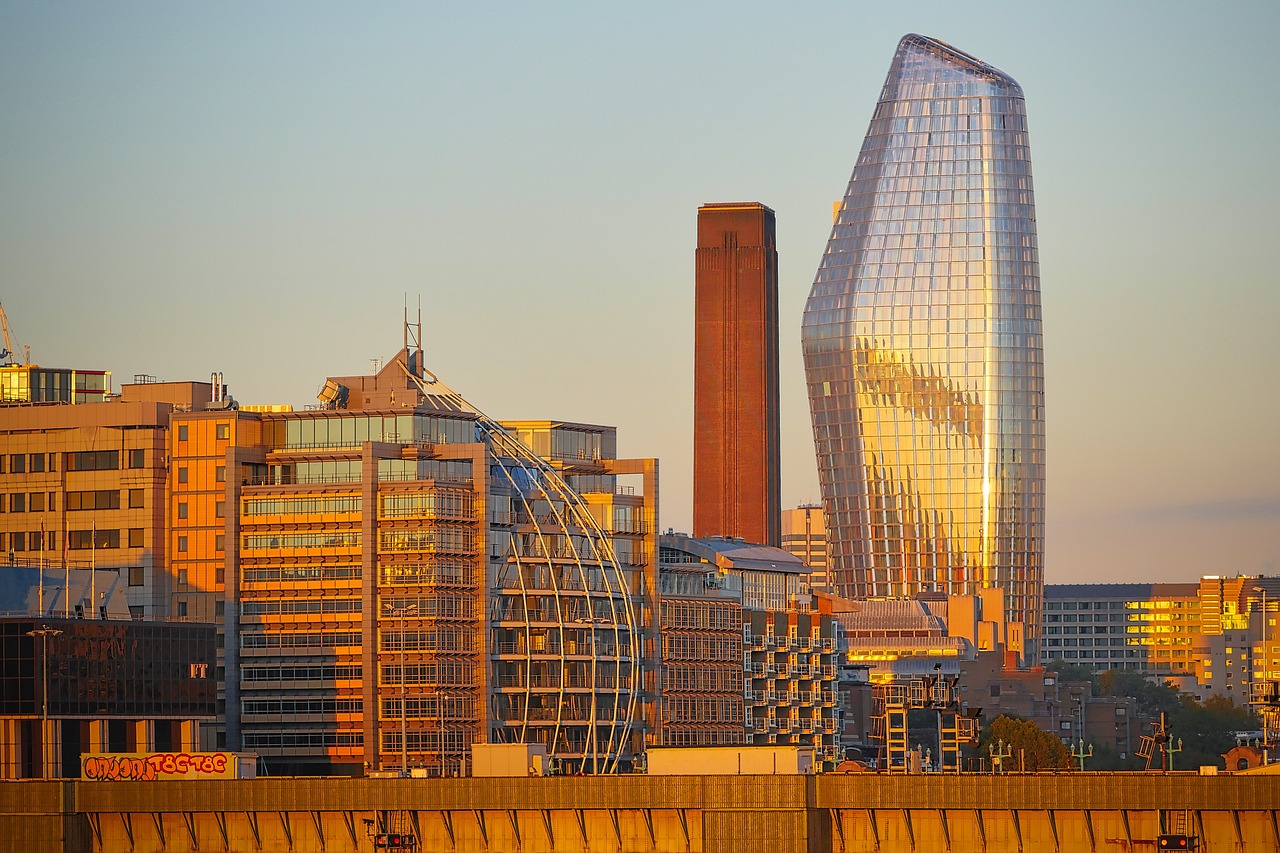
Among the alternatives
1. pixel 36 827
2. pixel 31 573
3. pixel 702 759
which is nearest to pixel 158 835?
pixel 36 827

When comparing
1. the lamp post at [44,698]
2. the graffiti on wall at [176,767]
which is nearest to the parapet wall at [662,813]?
the graffiti on wall at [176,767]

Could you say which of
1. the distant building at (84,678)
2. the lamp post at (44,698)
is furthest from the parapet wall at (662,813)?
the lamp post at (44,698)

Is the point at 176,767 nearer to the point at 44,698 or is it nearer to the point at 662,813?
the point at 44,698

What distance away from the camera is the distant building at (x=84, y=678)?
165 m

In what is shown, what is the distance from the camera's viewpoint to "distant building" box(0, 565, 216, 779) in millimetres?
165375

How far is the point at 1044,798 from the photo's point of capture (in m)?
120

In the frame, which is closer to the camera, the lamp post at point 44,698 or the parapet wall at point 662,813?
the parapet wall at point 662,813

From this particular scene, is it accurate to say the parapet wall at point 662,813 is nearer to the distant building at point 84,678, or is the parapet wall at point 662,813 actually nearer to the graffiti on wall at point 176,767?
the graffiti on wall at point 176,767

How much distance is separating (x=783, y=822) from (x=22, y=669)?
60.7 m

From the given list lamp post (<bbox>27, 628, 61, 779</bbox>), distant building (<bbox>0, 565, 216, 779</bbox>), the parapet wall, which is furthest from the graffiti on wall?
lamp post (<bbox>27, 628, 61, 779</bbox>)

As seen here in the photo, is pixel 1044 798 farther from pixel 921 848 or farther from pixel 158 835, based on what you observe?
pixel 158 835

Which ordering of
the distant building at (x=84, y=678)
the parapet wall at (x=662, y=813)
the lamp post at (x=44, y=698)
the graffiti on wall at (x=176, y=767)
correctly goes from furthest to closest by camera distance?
the distant building at (x=84, y=678), the lamp post at (x=44, y=698), the graffiti on wall at (x=176, y=767), the parapet wall at (x=662, y=813)

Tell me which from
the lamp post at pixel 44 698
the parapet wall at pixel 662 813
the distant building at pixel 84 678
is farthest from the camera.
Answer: the distant building at pixel 84 678

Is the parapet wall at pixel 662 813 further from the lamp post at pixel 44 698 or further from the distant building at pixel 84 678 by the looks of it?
the lamp post at pixel 44 698
